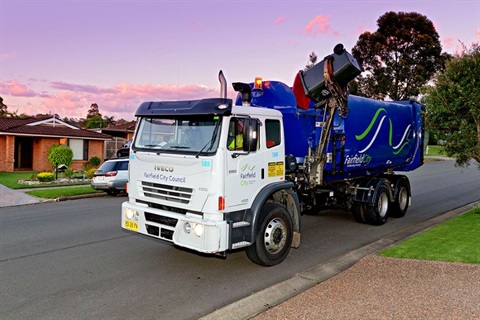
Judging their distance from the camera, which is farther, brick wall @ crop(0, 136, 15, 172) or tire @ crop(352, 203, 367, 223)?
brick wall @ crop(0, 136, 15, 172)

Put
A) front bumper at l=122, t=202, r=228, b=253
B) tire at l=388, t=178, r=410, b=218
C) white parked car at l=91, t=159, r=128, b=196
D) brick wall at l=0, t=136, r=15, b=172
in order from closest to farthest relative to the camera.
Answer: front bumper at l=122, t=202, r=228, b=253, tire at l=388, t=178, r=410, b=218, white parked car at l=91, t=159, r=128, b=196, brick wall at l=0, t=136, r=15, b=172

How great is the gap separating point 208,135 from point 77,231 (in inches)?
196

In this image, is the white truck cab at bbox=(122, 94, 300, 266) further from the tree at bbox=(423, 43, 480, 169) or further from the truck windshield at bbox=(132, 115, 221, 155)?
the tree at bbox=(423, 43, 480, 169)

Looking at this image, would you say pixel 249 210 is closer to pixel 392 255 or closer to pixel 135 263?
pixel 135 263

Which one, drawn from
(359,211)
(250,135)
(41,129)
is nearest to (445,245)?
(359,211)

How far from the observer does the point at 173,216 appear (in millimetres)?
6227

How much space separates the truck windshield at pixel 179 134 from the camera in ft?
20.3

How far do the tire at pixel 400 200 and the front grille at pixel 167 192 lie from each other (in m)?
7.11

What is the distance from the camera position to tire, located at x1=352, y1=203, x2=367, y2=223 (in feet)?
34.1

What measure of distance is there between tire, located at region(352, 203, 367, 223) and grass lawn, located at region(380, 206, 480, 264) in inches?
68.9

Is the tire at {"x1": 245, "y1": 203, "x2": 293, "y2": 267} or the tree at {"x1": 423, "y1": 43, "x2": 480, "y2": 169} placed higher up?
the tree at {"x1": 423, "y1": 43, "x2": 480, "y2": 169}

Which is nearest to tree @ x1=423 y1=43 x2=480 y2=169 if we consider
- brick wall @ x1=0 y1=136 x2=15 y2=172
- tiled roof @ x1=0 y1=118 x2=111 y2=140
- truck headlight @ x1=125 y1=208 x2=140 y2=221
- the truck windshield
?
the truck windshield

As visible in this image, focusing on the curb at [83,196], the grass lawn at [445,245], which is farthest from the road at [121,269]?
the curb at [83,196]

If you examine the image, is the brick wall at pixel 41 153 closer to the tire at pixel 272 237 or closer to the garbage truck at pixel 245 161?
the garbage truck at pixel 245 161
